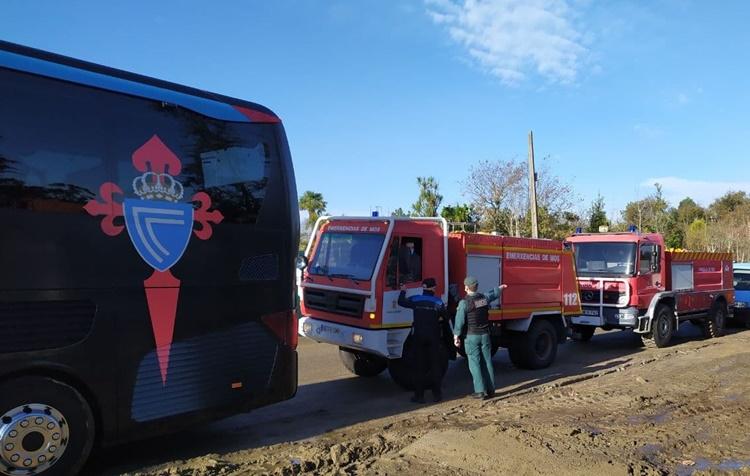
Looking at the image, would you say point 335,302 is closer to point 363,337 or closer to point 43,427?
point 363,337

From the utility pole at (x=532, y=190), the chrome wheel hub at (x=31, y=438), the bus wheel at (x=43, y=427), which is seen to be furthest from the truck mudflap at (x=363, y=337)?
the utility pole at (x=532, y=190)

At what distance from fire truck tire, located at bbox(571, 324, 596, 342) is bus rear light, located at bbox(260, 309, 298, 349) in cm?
1025

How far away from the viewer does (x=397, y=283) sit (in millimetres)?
8805

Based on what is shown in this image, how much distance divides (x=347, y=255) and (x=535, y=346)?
4.36m

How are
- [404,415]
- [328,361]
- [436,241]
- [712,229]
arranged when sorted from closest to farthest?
1. [404,415]
2. [436,241]
3. [328,361]
4. [712,229]

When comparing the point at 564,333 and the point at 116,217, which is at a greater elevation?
the point at 116,217

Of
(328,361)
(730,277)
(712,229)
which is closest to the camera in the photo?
(328,361)

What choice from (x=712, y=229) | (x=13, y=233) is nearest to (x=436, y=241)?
(x=13, y=233)

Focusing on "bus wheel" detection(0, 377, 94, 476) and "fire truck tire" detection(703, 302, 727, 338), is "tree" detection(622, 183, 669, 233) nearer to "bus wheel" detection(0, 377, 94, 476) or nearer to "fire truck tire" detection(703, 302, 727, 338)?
"fire truck tire" detection(703, 302, 727, 338)

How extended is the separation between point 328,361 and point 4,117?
8.07 meters

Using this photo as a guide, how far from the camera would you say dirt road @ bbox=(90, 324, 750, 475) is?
17.3 ft

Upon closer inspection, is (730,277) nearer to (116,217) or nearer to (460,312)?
(460,312)

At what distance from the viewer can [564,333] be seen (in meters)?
11.8

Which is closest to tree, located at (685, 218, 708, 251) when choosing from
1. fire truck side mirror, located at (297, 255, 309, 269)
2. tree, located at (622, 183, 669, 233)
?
tree, located at (622, 183, 669, 233)
